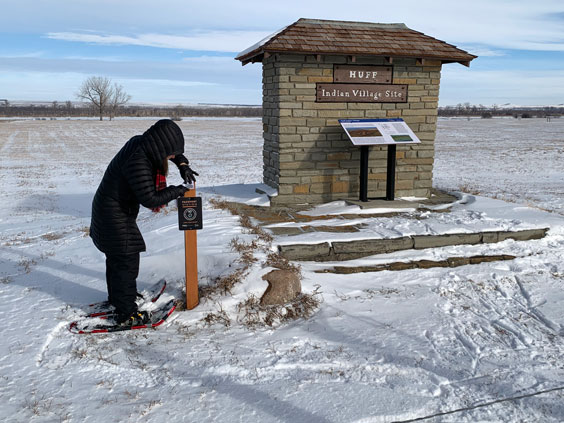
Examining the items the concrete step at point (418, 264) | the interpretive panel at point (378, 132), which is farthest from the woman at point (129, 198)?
the interpretive panel at point (378, 132)

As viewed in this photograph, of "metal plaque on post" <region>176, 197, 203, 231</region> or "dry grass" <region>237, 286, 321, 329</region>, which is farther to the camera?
"dry grass" <region>237, 286, 321, 329</region>

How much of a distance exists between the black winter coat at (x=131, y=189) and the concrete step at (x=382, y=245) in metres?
2.23

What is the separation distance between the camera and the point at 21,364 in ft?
12.7

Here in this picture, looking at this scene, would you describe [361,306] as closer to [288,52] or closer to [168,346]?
[168,346]

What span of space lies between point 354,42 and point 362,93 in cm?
93

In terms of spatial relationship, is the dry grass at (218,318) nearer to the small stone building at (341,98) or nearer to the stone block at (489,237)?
the stone block at (489,237)

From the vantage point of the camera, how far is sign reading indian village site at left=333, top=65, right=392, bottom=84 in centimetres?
875

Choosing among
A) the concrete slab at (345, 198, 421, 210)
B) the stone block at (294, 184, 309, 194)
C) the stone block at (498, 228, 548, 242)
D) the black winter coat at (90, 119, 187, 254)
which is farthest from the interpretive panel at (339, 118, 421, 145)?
the black winter coat at (90, 119, 187, 254)

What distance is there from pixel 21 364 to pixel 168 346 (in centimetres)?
118

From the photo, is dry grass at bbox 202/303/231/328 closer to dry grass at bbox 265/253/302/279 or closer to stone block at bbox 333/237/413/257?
dry grass at bbox 265/253/302/279

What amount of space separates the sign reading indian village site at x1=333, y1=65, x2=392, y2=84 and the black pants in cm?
565

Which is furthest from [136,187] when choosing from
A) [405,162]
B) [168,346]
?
[405,162]

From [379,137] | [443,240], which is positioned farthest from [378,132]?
[443,240]

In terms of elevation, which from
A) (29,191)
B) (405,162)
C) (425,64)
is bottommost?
(29,191)
